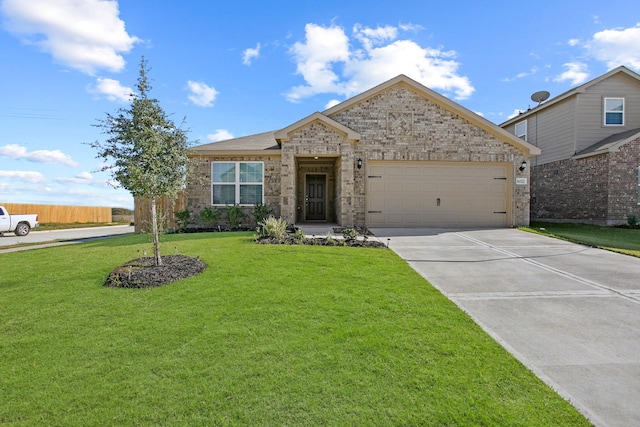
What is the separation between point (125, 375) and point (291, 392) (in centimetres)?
156

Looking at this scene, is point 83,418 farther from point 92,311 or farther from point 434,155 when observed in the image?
point 434,155

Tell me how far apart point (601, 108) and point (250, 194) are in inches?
668

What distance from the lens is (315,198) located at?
1697cm

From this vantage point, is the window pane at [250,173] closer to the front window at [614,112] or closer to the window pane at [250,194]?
the window pane at [250,194]

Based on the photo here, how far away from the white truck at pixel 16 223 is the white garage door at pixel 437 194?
696 inches

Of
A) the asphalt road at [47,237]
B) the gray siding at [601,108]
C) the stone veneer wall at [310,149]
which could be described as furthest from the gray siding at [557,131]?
the asphalt road at [47,237]

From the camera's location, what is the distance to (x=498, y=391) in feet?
9.02

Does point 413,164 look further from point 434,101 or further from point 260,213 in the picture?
point 260,213

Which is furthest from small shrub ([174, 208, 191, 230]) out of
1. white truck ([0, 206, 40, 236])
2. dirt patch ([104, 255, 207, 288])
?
white truck ([0, 206, 40, 236])

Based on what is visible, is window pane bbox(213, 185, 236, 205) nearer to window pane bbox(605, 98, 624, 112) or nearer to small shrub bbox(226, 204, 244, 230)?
small shrub bbox(226, 204, 244, 230)

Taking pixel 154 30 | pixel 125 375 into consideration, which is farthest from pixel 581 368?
pixel 154 30

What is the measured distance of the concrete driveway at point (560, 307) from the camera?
9.55ft

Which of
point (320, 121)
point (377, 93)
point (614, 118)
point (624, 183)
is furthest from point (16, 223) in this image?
point (614, 118)

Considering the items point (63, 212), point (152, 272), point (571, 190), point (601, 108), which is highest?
point (601, 108)
